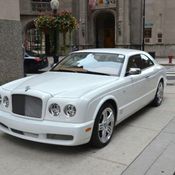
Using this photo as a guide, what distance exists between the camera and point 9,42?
32.2 feet

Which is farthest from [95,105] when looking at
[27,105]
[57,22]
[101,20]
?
[101,20]

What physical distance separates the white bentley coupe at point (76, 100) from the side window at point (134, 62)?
0.02m

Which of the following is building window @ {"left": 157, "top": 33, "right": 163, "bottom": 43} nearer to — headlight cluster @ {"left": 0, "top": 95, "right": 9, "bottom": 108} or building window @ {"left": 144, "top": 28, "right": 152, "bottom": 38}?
building window @ {"left": 144, "top": 28, "right": 152, "bottom": 38}

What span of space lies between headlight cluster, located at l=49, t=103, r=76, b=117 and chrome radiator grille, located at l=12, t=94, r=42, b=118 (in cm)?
19

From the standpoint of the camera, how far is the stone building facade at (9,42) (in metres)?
9.64

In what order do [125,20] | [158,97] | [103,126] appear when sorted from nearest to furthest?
[103,126] < [158,97] < [125,20]

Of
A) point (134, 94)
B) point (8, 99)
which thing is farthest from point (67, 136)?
point (134, 94)

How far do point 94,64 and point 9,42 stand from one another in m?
4.67

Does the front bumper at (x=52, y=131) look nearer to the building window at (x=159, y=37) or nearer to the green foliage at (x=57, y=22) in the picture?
the green foliage at (x=57, y=22)

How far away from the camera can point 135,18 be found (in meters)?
33.5

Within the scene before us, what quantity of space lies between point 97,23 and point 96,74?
108 ft

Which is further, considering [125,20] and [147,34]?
[147,34]

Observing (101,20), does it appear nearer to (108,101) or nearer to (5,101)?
(108,101)

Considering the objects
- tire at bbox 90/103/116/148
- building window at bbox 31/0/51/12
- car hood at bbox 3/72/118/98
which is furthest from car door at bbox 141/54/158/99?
building window at bbox 31/0/51/12
